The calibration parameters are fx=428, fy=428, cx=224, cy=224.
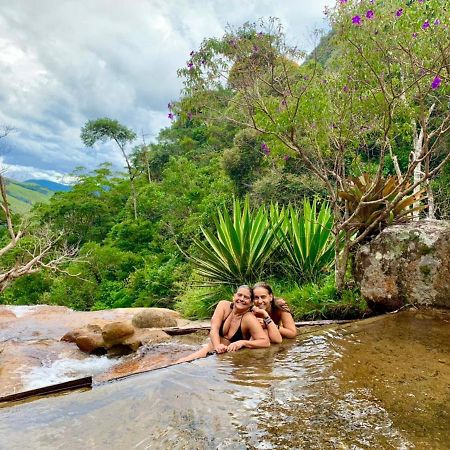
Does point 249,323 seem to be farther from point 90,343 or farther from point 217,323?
point 90,343

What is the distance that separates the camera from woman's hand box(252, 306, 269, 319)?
4.33 meters

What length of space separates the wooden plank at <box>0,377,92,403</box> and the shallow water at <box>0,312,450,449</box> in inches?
8.6

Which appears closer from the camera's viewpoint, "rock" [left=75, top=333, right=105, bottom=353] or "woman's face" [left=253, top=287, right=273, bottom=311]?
"woman's face" [left=253, top=287, right=273, bottom=311]

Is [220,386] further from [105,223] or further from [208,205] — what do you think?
[105,223]

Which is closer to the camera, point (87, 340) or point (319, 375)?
point (319, 375)

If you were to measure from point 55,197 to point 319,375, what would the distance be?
26.1m

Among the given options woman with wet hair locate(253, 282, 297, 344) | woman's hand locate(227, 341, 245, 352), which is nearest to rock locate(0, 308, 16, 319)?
woman with wet hair locate(253, 282, 297, 344)

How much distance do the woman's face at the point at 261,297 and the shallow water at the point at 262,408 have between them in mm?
879

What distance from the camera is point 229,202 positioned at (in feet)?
58.1

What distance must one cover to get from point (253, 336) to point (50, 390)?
1916mm

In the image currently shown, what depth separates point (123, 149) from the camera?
98.3 ft

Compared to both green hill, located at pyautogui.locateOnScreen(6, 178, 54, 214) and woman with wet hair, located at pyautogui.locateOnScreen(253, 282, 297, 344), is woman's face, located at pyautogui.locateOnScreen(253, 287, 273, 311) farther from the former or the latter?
green hill, located at pyautogui.locateOnScreen(6, 178, 54, 214)

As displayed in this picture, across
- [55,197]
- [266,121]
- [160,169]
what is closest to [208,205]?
[266,121]

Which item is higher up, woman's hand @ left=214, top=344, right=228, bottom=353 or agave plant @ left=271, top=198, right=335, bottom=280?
agave plant @ left=271, top=198, right=335, bottom=280
